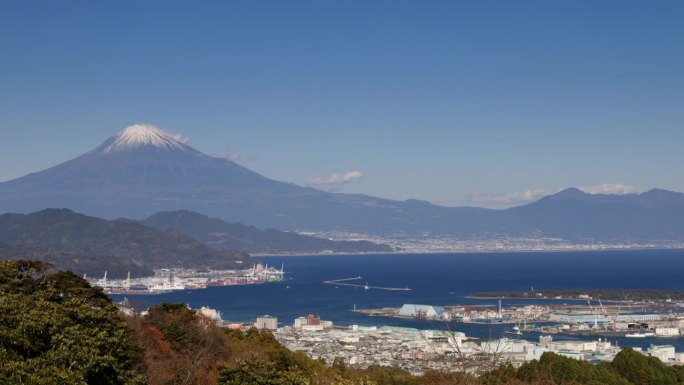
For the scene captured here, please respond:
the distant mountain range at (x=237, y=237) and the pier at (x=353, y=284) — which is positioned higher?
the distant mountain range at (x=237, y=237)

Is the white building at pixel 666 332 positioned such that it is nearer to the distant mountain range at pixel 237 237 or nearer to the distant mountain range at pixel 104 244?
the distant mountain range at pixel 104 244

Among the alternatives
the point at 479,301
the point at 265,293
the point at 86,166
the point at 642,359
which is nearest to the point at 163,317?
the point at 642,359

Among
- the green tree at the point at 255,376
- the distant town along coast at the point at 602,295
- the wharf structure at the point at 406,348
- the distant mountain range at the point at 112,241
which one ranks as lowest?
the wharf structure at the point at 406,348

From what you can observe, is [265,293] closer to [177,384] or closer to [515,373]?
[515,373]

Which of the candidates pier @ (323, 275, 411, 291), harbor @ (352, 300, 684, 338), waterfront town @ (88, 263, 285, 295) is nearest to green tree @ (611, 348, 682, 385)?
harbor @ (352, 300, 684, 338)

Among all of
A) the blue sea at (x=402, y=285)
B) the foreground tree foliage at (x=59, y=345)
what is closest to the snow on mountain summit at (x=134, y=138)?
the blue sea at (x=402, y=285)

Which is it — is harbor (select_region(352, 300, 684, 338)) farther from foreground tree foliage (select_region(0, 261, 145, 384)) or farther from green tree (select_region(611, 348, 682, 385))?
foreground tree foliage (select_region(0, 261, 145, 384))

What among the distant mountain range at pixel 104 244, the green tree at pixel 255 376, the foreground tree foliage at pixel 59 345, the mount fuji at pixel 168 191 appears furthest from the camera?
the mount fuji at pixel 168 191
